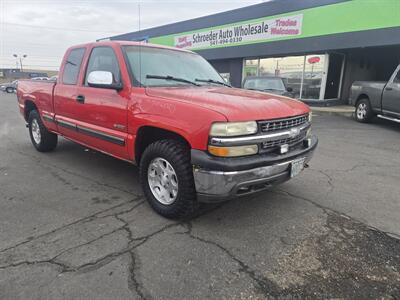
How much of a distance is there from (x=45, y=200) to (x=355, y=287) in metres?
3.42

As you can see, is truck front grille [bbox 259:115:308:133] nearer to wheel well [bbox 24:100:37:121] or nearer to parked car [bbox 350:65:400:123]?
wheel well [bbox 24:100:37:121]

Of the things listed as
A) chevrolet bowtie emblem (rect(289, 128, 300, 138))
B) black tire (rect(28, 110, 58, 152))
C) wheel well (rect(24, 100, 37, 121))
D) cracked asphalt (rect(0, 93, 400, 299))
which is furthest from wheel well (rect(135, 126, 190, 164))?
wheel well (rect(24, 100, 37, 121))

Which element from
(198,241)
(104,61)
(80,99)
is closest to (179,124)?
(198,241)

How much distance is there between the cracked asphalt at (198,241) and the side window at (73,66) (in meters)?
1.42

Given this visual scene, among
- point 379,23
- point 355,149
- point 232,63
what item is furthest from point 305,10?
point 355,149

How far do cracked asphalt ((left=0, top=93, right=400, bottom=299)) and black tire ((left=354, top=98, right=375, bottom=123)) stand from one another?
5909mm

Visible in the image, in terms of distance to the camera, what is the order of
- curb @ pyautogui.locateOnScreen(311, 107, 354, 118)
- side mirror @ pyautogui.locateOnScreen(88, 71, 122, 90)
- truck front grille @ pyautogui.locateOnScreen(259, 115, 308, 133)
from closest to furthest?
truck front grille @ pyautogui.locateOnScreen(259, 115, 308, 133) → side mirror @ pyautogui.locateOnScreen(88, 71, 122, 90) → curb @ pyautogui.locateOnScreen(311, 107, 354, 118)

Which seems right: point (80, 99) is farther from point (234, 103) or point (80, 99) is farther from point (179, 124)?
point (234, 103)

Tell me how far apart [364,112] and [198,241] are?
9.38 meters

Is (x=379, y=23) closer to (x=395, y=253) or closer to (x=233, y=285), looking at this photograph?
(x=395, y=253)

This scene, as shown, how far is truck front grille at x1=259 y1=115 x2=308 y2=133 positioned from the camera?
3027mm

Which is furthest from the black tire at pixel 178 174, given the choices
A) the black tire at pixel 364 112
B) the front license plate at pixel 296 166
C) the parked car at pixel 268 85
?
the black tire at pixel 364 112

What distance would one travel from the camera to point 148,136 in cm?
368

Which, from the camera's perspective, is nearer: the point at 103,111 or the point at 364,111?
the point at 103,111
